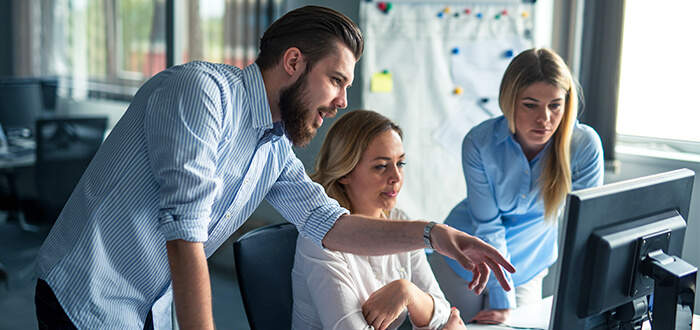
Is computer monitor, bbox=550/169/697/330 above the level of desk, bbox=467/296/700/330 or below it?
above

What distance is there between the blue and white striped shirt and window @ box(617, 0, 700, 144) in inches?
102

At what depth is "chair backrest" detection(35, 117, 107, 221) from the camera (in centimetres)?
261

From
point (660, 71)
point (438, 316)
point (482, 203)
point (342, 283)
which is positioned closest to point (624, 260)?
point (438, 316)

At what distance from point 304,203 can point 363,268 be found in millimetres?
284

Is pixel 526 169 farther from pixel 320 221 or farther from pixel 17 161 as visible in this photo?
pixel 17 161

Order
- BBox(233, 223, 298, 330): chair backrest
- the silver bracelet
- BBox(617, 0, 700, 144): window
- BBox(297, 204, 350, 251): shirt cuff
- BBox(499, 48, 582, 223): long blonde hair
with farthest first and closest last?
1. BBox(617, 0, 700, 144): window
2. BBox(499, 48, 582, 223): long blonde hair
3. BBox(233, 223, 298, 330): chair backrest
4. BBox(297, 204, 350, 251): shirt cuff
5. the silver bracelet

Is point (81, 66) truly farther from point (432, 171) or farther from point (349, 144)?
point (432, 171)

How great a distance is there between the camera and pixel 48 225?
8.86ft

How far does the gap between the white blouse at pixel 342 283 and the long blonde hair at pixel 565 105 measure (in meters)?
0.65

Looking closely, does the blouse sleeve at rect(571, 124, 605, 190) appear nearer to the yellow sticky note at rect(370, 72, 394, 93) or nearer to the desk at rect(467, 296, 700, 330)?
the desk at rect(467, 296, 700, 330)

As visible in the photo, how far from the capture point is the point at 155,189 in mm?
1194

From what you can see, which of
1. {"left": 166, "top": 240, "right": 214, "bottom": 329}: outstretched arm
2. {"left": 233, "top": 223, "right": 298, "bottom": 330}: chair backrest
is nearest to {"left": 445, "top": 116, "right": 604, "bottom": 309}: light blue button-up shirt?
{"left": 233, "top": 223, "right": 298, "bottom": 330}: chair backrest

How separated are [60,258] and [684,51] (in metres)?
3.13

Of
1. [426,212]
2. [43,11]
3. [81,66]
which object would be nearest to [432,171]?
[426,212]
